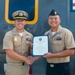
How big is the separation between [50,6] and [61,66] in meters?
0.73

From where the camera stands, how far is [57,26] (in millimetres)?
2535

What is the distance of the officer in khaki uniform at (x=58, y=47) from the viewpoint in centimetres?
248

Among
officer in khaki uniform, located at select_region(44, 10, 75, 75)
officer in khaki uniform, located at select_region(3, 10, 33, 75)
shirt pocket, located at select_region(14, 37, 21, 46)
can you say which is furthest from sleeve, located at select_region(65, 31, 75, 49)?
shirt pocket, located at select_region(14, 37, 21, 46)

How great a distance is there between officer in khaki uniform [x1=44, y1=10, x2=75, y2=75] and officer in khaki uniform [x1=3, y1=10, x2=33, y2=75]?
0.25 meters

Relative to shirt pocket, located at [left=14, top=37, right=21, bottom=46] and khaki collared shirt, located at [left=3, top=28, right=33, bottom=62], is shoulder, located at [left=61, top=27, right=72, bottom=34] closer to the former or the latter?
khaki collared shirt, located at [left=3, top=28, right=33, bottom=62]

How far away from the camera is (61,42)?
2.52 meters

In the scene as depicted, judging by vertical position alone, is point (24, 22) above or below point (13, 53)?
above

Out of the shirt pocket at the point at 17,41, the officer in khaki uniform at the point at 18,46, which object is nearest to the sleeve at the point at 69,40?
the officer in khaki uniform at the point at 18,46

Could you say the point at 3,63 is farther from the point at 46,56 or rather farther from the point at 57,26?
the point at 57,26

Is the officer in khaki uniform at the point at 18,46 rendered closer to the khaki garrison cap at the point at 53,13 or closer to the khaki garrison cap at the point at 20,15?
the khaki garrison cap at the point at 20,15

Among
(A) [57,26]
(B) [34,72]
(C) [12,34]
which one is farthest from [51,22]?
(B) [34,72]

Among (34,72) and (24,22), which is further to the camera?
(34,72)

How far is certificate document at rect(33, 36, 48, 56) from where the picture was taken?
8.20 ft

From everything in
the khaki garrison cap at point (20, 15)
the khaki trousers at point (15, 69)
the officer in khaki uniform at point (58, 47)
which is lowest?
the khaki trousers at point (15, 69)
